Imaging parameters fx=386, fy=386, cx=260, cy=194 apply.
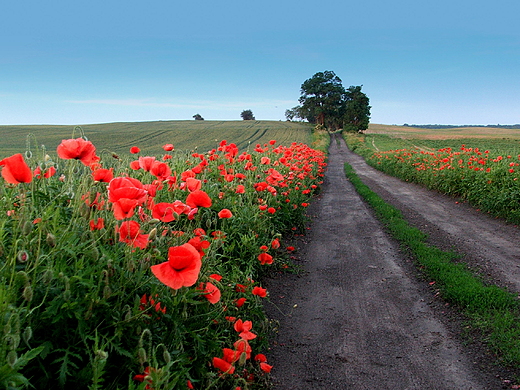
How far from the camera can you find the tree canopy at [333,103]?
5881 centimetres

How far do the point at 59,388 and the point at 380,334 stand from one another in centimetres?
278

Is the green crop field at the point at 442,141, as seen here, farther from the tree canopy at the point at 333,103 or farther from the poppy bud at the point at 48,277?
the poppy bud at the point at 48,277

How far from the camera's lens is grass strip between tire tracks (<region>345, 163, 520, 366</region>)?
322cm

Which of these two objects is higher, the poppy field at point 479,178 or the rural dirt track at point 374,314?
the poppy field at point 479,178

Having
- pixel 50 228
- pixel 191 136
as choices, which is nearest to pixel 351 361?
pixel 50 228

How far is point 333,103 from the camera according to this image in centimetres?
6000

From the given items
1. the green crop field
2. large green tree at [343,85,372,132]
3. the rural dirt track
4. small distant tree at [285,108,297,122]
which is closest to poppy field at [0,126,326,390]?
the rural dirt track

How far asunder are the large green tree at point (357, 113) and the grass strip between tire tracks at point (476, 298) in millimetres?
54360

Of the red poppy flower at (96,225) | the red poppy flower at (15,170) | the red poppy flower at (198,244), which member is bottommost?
the red poppy flower at (198,244)

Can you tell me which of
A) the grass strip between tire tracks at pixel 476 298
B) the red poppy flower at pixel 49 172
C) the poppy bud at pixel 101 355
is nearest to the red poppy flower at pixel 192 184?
the red poppy flower at pixel 49 172

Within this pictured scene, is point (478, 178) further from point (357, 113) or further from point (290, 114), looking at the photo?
point (290, 114)

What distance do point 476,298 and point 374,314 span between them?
1.08m

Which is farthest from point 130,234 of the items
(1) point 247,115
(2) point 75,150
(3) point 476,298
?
(1) point 247,115

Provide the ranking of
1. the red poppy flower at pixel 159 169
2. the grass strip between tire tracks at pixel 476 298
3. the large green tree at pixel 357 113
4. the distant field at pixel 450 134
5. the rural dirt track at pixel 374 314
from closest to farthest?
the red poppy flower at pixel 159 169 → the rural dirt track at pixel 374 314 → the grass strip between tire tracks at pixel 476 298 → the distant field at pixel 450 134 → the large green tree at pixel 357 113
